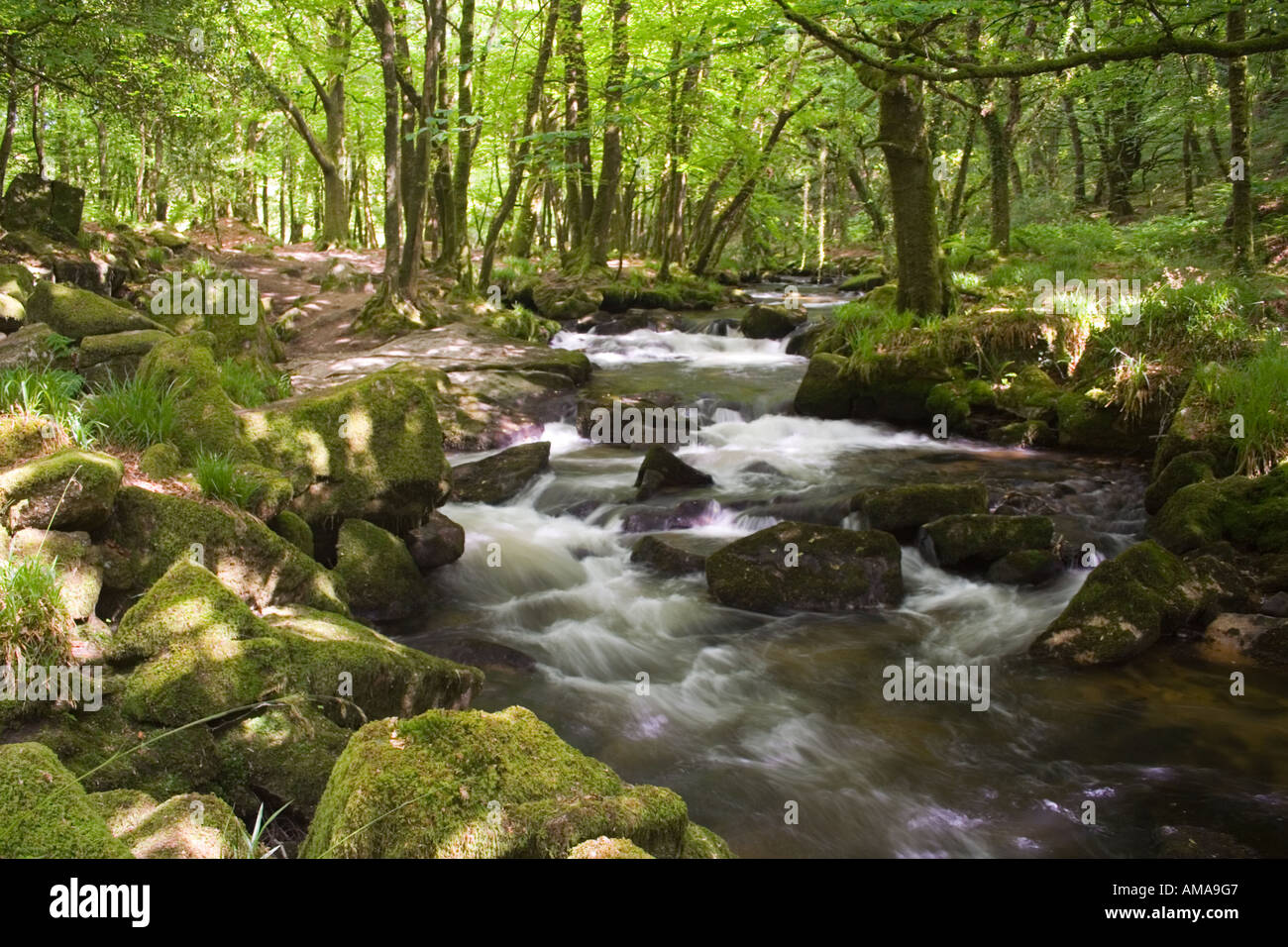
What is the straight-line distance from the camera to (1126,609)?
6590mm

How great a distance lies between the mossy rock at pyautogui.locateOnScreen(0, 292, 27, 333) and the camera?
9.12m

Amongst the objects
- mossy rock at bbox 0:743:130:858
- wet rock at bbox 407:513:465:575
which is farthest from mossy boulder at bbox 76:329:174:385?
mossy rock at bbox 0:743:130:858

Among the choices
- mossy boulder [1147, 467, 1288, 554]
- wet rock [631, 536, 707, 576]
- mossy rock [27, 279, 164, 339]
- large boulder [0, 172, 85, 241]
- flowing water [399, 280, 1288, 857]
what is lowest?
flowing water [399, 280, 1288, 857]

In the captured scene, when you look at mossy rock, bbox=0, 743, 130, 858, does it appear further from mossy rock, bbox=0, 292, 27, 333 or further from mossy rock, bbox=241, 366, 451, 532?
mossy rock, bbox=0, 292, 27, 333

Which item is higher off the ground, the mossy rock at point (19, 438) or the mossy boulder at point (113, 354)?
the mossy boulder at point (113, 354)

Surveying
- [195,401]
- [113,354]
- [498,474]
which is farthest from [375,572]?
[498,474]

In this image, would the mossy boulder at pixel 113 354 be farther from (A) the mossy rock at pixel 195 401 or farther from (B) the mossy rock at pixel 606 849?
(B) the mossy rock at pixel 606 849

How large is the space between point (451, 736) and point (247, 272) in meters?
21.8

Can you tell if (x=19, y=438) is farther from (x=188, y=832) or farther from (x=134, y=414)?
(x=188, y=832)

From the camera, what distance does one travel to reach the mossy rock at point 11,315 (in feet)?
29.9

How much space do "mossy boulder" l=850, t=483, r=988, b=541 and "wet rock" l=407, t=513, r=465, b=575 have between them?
4.10 meters

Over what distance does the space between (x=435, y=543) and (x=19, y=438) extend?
3.39 metres

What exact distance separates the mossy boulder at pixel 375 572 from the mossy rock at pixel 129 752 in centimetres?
304

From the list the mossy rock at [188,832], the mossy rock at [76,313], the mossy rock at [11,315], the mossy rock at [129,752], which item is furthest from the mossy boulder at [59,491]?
the mossy rock at [11,315]
